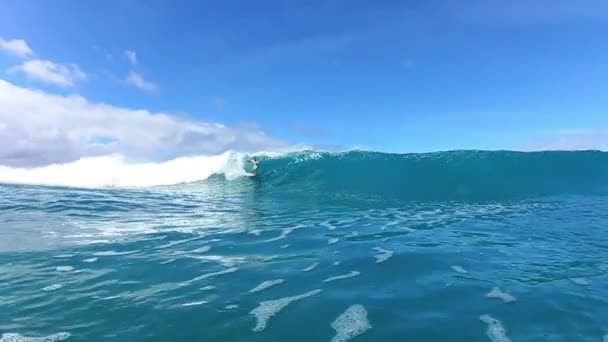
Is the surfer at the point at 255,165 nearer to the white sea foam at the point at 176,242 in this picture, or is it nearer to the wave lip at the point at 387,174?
the wave lip at the point at 387,174

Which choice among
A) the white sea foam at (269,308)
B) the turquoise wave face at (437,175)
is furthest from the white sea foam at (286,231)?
the turquoise wave face at (437,175)

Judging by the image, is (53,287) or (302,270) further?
(302,270)

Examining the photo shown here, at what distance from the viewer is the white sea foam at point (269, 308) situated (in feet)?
13.4

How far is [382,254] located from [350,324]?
113 inches

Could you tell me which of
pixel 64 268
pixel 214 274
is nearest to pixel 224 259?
pixel 214 274

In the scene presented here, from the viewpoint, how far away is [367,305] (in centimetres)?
456

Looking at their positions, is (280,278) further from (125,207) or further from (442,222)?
(125,207)

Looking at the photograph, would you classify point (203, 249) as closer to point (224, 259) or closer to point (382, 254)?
point (224, 259)

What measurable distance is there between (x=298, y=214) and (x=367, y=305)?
7.17 metres

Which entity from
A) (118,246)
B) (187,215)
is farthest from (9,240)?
(187,215)

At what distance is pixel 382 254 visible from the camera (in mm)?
6832

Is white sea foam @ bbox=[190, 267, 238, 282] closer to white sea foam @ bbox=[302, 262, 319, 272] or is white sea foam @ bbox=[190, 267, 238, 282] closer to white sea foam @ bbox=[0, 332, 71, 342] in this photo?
white sea foam @ bbox=[302, 262, 319, 272]

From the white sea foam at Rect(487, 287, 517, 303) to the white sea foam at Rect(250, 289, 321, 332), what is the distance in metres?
1.95

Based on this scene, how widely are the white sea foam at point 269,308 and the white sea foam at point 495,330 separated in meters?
1.78
